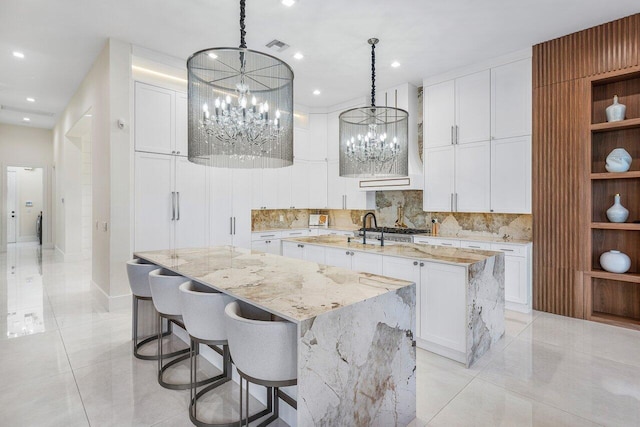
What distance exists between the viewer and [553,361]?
2.83 meters

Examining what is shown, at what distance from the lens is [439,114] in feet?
17.2

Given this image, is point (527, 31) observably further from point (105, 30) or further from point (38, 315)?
point (38, 315)

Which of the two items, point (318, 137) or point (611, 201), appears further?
point (318, 137)

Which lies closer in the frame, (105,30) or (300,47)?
(105,30)

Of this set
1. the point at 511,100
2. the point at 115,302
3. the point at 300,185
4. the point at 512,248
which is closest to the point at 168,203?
the point at 115,302

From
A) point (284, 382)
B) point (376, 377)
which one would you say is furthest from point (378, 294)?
point (284, 382)

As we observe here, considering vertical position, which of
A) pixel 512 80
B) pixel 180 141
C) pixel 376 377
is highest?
pixel 512 80

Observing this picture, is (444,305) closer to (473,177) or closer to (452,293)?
(452,293)

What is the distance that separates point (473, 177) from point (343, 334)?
405 centimetres

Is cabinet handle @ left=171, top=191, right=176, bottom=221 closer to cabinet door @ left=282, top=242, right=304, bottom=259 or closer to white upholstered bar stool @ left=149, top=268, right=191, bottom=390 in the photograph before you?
cabinet door @ left=282, top=242, right=304, bottom=259

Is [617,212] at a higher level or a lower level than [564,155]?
lower

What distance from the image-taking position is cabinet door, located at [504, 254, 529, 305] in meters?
4.17

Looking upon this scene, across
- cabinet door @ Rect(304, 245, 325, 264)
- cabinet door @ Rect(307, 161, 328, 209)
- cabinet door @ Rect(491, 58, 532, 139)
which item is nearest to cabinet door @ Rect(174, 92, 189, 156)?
cabinet door @ Rect(304, 245, 325, 264)

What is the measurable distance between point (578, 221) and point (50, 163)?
1198 centimetres
